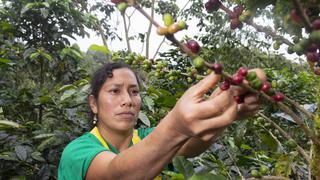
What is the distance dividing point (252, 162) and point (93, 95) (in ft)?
3.14

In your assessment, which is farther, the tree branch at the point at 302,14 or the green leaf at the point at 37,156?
the green leaf at the point at 37,156

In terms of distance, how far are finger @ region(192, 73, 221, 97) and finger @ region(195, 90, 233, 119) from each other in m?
0.03

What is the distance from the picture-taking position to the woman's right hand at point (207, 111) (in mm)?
849

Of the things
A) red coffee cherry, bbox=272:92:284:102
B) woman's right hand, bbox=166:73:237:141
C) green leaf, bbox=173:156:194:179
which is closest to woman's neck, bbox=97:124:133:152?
green leaf, bbox=173:156:194:179

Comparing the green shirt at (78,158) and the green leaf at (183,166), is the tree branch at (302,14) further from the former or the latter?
the green shirt at (78,158)

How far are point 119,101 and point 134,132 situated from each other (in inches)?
12.6

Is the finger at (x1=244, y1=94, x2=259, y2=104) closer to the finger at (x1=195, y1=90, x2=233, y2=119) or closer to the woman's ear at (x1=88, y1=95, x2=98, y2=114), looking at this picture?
the finger at (x1=195, y1=90, x2=233, y2=119)

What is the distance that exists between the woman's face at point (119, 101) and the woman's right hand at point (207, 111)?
1086 millimetres

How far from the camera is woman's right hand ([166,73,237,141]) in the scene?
2.79ft

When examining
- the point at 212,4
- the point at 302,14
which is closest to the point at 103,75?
the point at 212,4

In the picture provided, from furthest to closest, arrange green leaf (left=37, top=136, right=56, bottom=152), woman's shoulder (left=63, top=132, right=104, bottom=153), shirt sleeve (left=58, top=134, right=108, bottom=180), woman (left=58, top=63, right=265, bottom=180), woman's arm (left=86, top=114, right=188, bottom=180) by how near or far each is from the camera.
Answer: green leaf (left=37, top=136, right=56, bottom=152)
woman's shoulder (left=63, top=132, right=104, bottom=153)
shirt sleeve (left=58, top=134, right=108, bottom=180)
woman's arm (left=86, top=114, right=188, bottom=180)
woman (left=58, top=63, right=265, bottom=180)

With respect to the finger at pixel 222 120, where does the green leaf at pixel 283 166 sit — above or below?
below

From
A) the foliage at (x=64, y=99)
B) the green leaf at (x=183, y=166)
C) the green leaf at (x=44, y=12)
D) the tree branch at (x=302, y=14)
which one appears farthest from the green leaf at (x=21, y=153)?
the tree branch at (x=302, y=14)

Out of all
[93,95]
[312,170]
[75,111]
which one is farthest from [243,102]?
[75,111]
